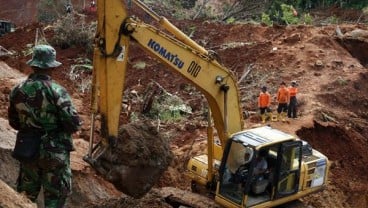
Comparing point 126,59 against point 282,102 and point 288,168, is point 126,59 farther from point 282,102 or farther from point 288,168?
point 282,102

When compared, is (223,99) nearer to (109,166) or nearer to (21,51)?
(109,166)

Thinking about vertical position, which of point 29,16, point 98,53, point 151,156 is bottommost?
point 29,16

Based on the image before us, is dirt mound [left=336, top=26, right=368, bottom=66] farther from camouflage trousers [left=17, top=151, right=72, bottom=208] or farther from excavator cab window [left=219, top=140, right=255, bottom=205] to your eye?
camouflage trousers [left=17, top=151, right=72, bottom=208]

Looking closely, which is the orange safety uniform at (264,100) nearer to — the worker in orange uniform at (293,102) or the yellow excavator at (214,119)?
the worker in orange uniform at (293,102)

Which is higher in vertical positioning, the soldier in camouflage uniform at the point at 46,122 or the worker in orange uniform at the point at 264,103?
the soldier in camouflage uniform at the point at 46,122

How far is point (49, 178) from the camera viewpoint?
624 cm

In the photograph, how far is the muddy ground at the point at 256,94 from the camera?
9648mm

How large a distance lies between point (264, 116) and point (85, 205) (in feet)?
21.1

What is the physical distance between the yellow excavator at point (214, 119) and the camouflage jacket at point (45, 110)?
49.7 inches

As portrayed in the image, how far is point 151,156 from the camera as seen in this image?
8.13m

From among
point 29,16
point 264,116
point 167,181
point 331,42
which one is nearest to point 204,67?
point 167,181

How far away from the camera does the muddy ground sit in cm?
965

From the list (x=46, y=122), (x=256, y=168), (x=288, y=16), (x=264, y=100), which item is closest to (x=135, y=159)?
(x=256, y=168)

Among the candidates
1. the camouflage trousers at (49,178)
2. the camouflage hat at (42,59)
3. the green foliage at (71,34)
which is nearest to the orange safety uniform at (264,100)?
the green foliage at (71,34)
